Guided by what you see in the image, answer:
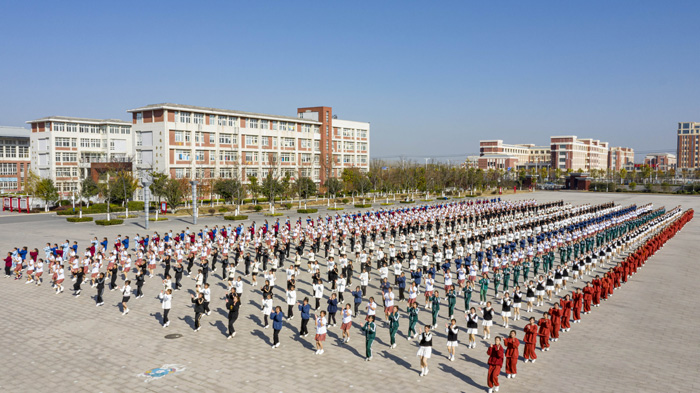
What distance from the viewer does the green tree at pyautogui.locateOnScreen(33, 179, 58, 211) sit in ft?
145

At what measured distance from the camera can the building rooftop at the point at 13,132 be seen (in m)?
68.7

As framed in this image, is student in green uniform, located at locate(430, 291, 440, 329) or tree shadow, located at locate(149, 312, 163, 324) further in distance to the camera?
tree shadow, located at locate(149, 312, 163, 324)

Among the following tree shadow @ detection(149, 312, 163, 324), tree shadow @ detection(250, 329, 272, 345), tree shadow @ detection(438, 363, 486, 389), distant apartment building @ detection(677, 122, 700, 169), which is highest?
distant apartment building @ detection(677, 122, 700, 169)

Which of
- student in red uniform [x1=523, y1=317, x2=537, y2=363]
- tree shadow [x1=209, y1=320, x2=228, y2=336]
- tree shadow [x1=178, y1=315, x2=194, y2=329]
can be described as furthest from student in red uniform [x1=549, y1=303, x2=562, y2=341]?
tree shadow [x1=178, y1=315, x2=194, y2=329]

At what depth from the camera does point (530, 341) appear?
443 inches

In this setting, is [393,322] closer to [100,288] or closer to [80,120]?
[100,288]

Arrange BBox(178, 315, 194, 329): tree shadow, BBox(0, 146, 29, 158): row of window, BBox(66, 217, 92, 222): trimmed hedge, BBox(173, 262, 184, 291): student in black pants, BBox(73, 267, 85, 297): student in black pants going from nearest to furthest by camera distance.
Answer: BBox(178, 315, 194, 329): tree shadow
BBox(73, 267, 85, 297): student in black pants
BBox(173, 262, 184, 291): student in black pants
BBox(66, 217, 92, 222): trimmed hedge
BBox(0, 146, 29, 158): row of window

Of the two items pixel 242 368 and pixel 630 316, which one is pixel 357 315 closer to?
pixel 242 368

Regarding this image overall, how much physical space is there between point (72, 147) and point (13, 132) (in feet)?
64.5

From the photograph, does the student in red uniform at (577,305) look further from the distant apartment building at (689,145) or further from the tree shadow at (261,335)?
the distant apartment building at (689,145)

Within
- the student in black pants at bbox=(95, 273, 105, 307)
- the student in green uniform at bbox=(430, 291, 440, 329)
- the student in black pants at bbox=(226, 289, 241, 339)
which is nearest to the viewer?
the student in black pants at bbox=(226, 289, 241, 339)

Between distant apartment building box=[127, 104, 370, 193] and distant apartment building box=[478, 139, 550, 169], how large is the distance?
6913 centimetres

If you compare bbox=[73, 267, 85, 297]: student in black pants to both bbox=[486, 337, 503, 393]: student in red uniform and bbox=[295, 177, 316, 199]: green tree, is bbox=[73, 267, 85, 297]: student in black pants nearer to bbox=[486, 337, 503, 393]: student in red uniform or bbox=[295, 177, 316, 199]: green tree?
bbox=[486, 337, 503, 393]: student in red uniform

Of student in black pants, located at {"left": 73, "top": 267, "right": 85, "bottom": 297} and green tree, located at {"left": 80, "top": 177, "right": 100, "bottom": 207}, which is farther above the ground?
green tree, located at {"left": 80, "top": 177, "right": 100, "bottom": 207}
